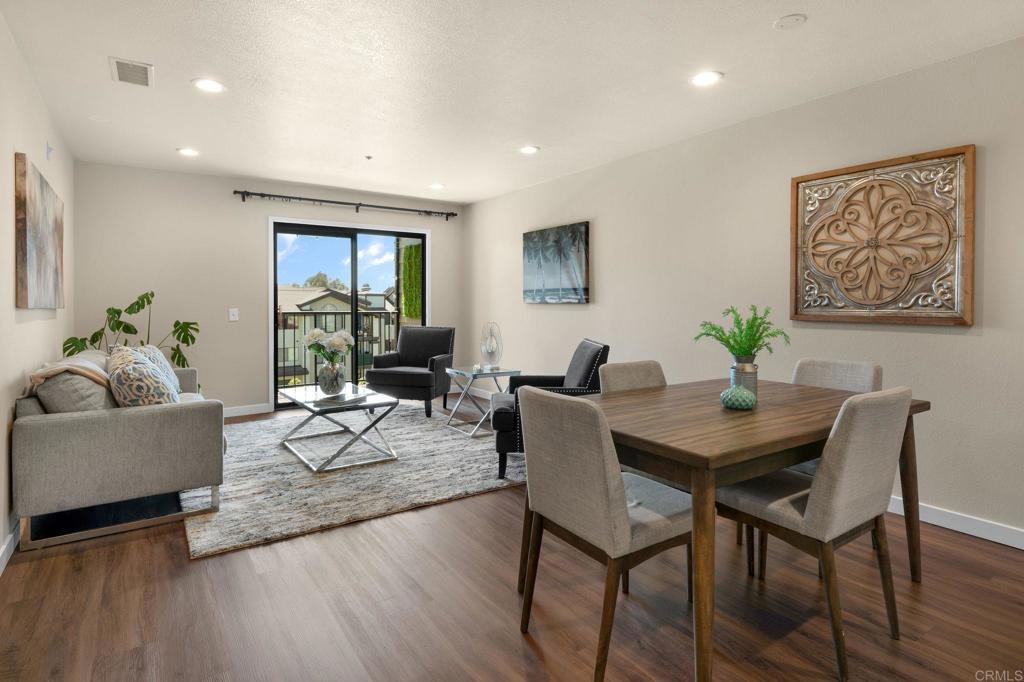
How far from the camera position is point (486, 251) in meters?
6.69

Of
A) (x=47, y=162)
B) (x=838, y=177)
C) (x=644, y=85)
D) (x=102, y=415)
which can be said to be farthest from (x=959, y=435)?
(x=47, y=162)

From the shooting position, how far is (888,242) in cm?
307

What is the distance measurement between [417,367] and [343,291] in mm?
1393

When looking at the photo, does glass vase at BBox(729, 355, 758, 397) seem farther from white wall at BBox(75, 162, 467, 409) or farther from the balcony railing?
white wall at BBox(75, 162, 467, 409)

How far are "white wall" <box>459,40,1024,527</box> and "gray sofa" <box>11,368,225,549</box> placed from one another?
10.6 feet

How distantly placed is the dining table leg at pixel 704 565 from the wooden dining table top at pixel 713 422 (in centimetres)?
9

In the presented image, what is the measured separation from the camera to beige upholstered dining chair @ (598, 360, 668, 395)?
2.61m

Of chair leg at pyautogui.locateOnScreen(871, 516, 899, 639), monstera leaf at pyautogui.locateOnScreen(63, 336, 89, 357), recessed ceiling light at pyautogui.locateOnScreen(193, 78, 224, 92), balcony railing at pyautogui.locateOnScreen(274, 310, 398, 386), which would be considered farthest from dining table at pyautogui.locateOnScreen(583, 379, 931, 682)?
balcony railing at pyautogui.locateOnScreen(274, 310, 398, 386)

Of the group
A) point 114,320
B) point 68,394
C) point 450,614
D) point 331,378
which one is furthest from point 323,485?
point 114,320

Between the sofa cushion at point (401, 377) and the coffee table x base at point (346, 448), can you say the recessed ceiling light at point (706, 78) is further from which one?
the sofa cushion at point (401, 377)

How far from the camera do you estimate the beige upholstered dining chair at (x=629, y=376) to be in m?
2.61

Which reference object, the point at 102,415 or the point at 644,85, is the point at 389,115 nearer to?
the point at 644,85

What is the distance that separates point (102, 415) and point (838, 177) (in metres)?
4.19

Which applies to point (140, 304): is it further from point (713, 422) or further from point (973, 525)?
point (973, 525)
